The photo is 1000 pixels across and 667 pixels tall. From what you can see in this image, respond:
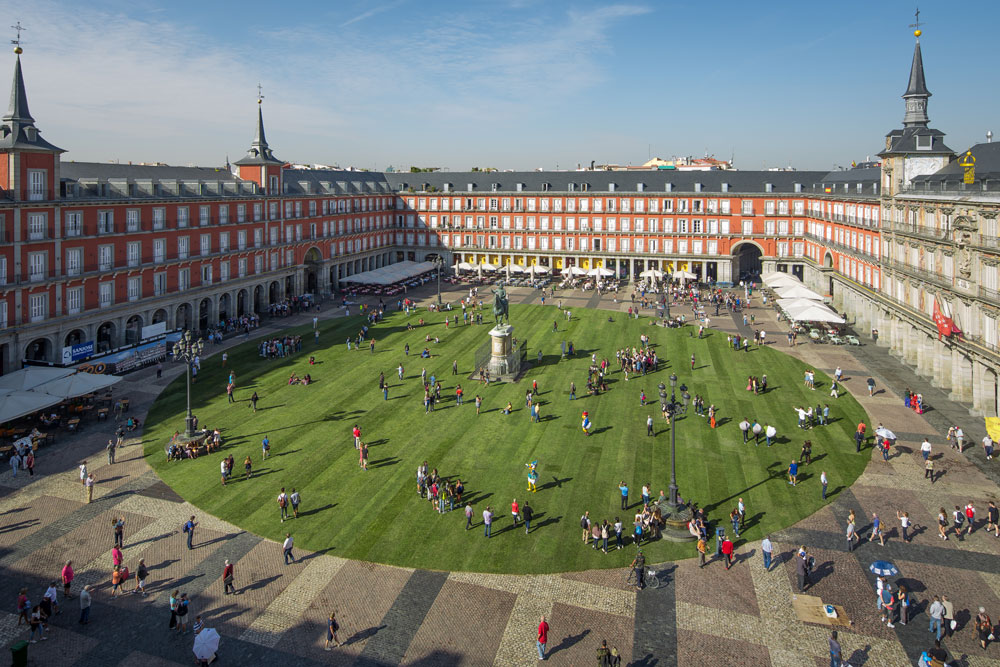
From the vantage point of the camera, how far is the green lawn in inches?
1032

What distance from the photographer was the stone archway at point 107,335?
5047 cm

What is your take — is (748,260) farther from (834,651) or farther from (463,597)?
(463,597)

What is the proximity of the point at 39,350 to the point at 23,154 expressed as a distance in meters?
13.3

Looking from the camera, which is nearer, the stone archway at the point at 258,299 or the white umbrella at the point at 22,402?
the white umbrella at the point at 22,402

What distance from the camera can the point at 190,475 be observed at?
31.5m

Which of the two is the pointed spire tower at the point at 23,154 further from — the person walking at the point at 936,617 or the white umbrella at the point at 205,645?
the person walking at the point at 936,617

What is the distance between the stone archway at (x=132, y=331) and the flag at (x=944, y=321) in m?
58.0

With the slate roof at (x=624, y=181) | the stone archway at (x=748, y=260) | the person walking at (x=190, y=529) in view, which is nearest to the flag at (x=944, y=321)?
the slate roof at (x=624, y=181)

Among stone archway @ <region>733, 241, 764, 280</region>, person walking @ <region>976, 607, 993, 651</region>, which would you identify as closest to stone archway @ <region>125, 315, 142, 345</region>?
person walking @ <region>976, 607, 993, 651</region>

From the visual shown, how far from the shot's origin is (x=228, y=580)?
22469mm

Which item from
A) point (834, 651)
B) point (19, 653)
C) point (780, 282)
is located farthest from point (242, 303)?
point (834, 651)

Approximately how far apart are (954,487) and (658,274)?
202 ft

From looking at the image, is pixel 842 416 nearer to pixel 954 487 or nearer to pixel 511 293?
pixel 954 487

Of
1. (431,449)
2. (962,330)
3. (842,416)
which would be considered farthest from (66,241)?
(962,330)
